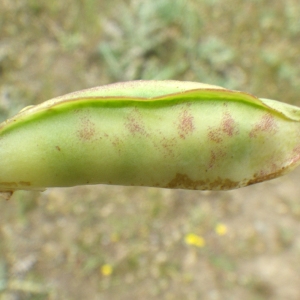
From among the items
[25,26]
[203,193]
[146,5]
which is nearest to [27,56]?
[25,26]

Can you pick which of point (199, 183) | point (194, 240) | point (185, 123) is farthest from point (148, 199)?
point (185, 123)

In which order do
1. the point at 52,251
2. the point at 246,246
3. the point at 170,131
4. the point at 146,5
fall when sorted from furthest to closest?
the point at 146,5, the point at 246,246, the point at 52,251, the point at 170,131

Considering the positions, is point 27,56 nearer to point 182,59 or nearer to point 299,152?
point 182,59

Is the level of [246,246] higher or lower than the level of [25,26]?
lower

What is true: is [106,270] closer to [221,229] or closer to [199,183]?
[221,229]

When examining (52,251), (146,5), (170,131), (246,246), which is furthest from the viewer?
(146,5)

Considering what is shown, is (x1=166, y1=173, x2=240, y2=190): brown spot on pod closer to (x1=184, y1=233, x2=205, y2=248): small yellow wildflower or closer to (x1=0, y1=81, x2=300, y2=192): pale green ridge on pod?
(x1=0, y1=81, x2=300, y2=192): pale green ridge on pod

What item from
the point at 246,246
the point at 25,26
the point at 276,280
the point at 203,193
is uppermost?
the point at 25,26
